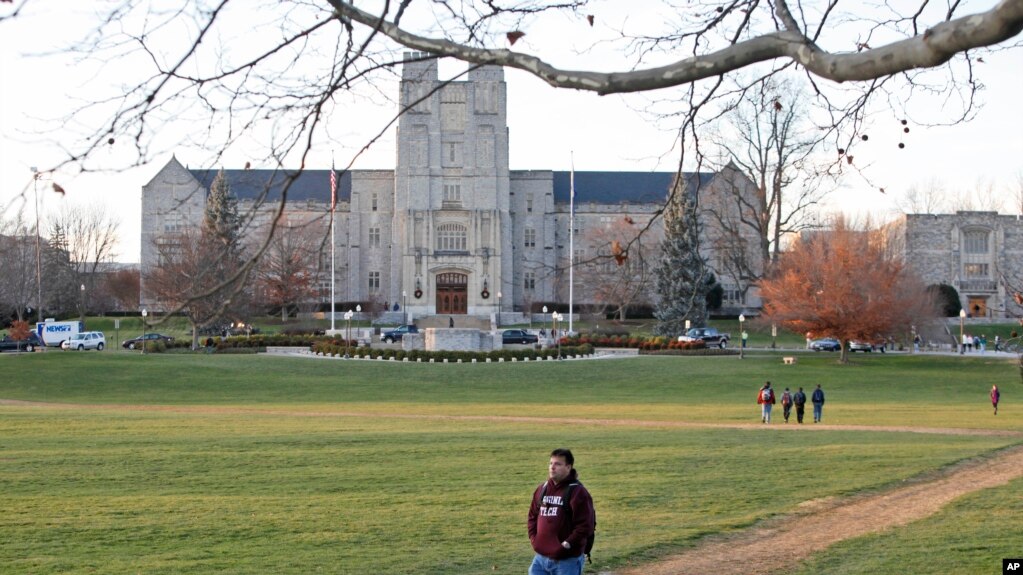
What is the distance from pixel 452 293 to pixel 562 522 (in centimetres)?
7819

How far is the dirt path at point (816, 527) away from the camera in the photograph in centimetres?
1151

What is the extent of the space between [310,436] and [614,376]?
26936mm

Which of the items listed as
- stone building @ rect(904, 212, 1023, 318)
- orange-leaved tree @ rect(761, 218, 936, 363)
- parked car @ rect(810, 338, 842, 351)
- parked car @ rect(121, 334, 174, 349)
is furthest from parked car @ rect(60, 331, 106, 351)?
stone building @ rect(904, 212, 1023, 318)

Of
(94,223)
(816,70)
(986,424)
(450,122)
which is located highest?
(450,122)

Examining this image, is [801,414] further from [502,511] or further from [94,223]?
[94,223]

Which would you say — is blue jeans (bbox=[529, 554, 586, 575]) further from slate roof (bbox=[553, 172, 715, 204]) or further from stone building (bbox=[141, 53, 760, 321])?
slate roof (bbox=[553, 172, 715, 204])

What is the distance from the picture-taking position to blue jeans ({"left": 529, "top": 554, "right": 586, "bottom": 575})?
25.5 feet

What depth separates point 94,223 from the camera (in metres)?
96.2

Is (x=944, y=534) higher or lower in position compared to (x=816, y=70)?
lower

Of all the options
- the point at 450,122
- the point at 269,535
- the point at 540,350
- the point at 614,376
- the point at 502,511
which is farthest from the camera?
the point at 450,122

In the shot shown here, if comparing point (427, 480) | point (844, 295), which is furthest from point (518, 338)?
point (427, 480)

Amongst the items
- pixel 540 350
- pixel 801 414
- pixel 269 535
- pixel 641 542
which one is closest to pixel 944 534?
pixel 641 542

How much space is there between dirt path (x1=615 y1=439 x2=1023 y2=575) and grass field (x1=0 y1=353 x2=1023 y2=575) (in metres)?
0.33

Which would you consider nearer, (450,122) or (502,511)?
(502,511)
